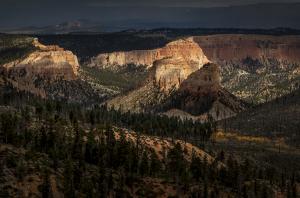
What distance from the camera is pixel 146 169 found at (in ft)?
607

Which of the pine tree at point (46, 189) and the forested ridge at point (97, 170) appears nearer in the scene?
the pine tree at point (46, 189)

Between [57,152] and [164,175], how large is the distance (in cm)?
3021

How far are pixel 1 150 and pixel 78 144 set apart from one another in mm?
29353

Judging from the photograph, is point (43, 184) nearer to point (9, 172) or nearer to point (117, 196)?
point (9, 172)

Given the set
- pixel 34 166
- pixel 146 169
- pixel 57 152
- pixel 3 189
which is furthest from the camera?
pixel 146 169

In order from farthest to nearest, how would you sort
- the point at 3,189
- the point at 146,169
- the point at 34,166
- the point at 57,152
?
the point at 146,169, the point at 57,152, the point at 34,166, the point at 3,189

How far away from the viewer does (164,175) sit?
18725 cm

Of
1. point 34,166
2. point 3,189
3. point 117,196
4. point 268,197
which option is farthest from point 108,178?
point 268,197

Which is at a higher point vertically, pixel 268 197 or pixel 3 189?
pixel 3 189

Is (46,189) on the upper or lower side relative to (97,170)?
upper

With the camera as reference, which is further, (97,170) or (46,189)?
(97,170)

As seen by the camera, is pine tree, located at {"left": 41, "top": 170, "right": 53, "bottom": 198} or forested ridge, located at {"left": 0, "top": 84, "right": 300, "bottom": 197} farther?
forested ridge, located at {"left": 0, "top": 84, "right": 300, "bottom": 197}

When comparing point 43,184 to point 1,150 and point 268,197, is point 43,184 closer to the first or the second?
point 1,150

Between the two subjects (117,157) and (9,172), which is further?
(117,157)
